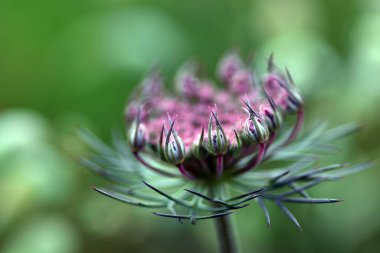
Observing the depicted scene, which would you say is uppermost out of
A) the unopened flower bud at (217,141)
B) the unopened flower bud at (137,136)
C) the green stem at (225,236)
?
the unopened flower bud at (217,141)

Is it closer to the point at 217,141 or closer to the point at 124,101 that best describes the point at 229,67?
the point at 217,141

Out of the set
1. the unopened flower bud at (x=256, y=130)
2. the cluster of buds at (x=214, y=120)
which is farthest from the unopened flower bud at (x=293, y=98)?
the unopened flower bud at (x=256, y=130)

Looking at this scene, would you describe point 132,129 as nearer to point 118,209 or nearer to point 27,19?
point 118,209

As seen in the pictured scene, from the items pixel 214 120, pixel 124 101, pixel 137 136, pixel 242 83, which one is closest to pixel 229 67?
pixel 242 83

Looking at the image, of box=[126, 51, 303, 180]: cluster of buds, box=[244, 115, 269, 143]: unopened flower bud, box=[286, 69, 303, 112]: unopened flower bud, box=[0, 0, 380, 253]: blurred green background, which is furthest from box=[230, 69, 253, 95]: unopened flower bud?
box=[0, 0, 380, 253]: blurred green background

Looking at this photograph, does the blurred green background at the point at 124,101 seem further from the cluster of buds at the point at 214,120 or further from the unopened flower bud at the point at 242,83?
the unopened flower bud at the point at 242,83

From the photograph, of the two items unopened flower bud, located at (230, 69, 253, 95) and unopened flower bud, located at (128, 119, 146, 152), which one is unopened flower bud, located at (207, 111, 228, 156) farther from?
unopened flower bud, located at (230, 69, 253, 95)
